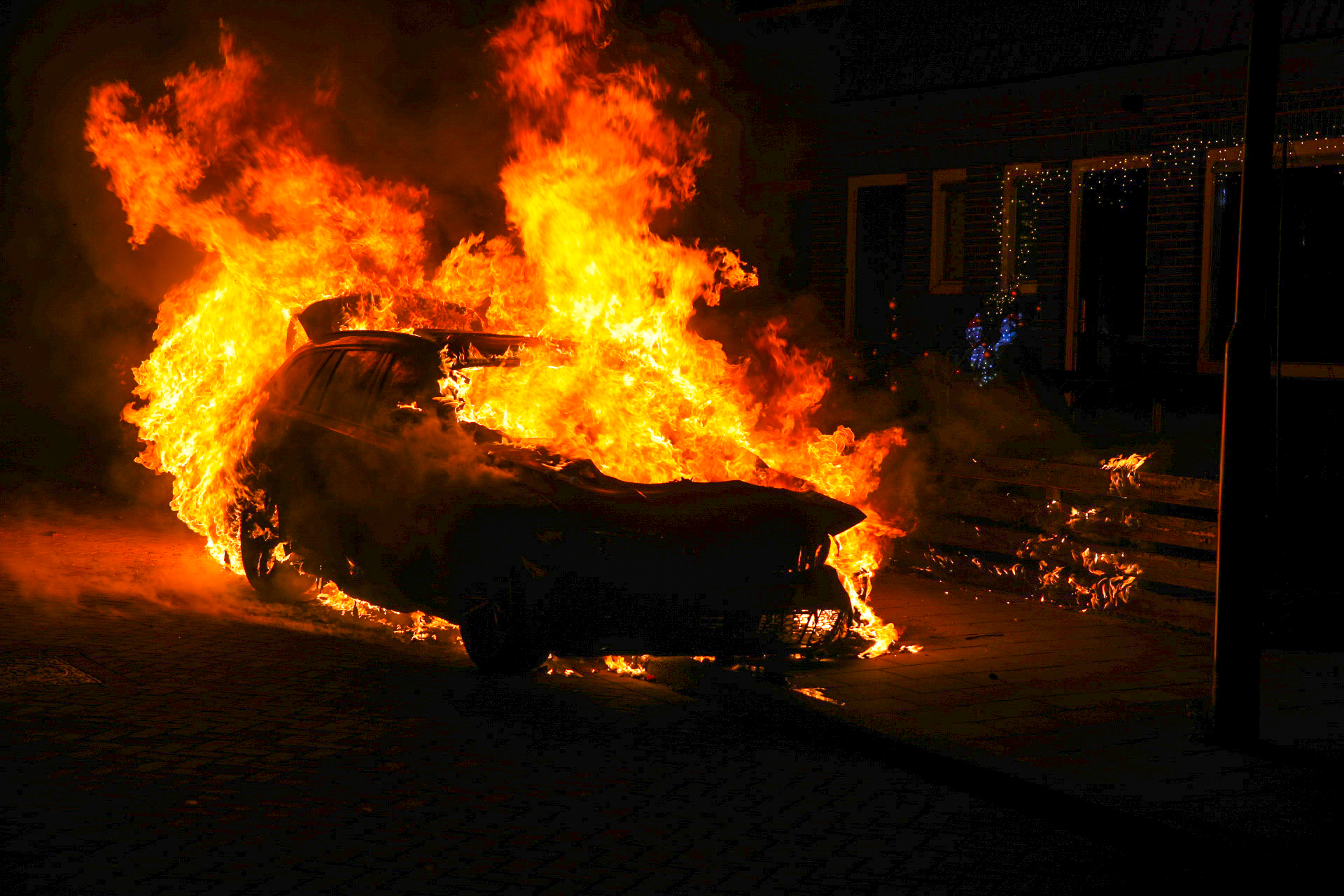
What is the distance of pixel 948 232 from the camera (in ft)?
61.0

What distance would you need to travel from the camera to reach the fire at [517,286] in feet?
29.6

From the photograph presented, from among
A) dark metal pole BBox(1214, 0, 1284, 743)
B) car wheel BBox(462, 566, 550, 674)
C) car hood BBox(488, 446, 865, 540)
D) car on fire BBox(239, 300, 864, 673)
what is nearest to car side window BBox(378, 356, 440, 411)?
car on fire BBox(239, 300, 864, 673)

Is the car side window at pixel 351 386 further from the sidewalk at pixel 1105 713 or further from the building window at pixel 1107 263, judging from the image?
the building window at pixel 1107 263

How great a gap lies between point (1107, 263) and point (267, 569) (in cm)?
1079

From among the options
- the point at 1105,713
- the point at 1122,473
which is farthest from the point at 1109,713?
the point at 1122,473

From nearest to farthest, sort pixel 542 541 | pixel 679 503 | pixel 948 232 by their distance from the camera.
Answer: pixel 542 541 → pixel 679 503 → pixel 948 232

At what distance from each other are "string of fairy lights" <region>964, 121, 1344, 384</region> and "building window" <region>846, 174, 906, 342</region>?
210 cm

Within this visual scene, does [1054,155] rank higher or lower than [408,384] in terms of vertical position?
higher

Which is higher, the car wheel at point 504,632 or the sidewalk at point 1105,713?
the car wheel at point 504,632

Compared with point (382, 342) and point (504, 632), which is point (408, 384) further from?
point (504, 632)

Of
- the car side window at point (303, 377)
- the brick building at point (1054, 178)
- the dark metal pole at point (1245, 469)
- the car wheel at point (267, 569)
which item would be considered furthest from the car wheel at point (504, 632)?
the brick building at point (1054, 178)

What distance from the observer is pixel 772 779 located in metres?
6.18

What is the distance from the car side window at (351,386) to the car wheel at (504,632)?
5.23 ft

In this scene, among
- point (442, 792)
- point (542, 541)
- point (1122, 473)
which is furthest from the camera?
point (1122, 473)
